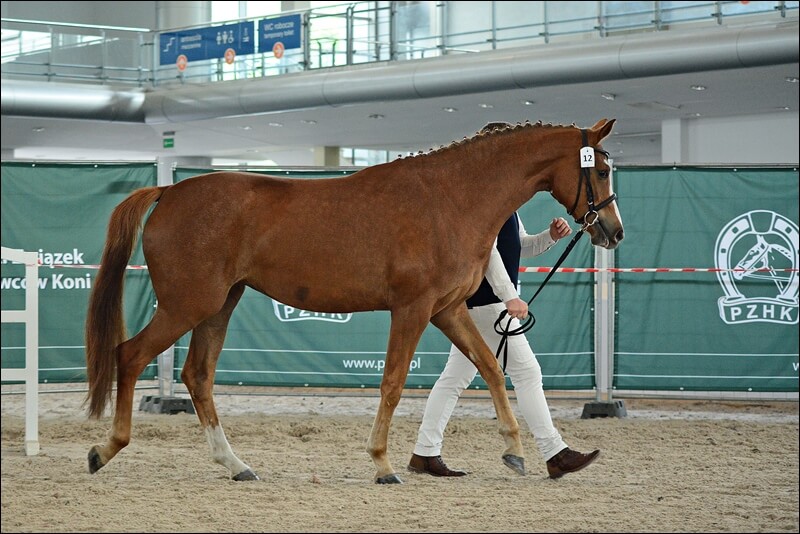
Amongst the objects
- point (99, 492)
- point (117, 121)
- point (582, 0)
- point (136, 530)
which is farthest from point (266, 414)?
point (117, 121)

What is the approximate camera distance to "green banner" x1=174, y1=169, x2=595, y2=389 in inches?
350

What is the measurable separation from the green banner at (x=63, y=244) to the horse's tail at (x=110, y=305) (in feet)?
10.4

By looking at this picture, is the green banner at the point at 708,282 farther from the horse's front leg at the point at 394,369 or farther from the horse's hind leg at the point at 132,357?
the horse's hind leg at the point at 132,357

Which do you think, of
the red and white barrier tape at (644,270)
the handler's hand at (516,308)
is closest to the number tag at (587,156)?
the handler's hand at (516,308)

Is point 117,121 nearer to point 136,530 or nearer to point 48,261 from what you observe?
point 48,261

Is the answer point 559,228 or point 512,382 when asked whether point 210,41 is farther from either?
point 512,382

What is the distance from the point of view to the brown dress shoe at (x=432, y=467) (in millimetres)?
5789

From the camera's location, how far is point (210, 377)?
5.69m

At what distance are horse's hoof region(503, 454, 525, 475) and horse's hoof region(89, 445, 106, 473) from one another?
219 centimetres

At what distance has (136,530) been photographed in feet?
13.7

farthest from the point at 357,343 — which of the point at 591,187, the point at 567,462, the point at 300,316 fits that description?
the point at 591,187

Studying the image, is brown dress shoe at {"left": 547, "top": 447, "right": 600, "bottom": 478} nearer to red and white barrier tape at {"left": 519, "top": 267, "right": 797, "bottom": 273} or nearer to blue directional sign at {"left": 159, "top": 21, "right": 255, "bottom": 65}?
red and white barrier tape at {"left": 519, "top": 267, "right": 797, "bottom": 273}

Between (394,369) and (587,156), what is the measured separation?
1502 mm

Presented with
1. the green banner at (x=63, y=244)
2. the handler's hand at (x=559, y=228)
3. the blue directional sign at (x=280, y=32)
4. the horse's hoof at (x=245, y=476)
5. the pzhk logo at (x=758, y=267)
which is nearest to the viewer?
the horse's hoof at (x=245, y=476)
